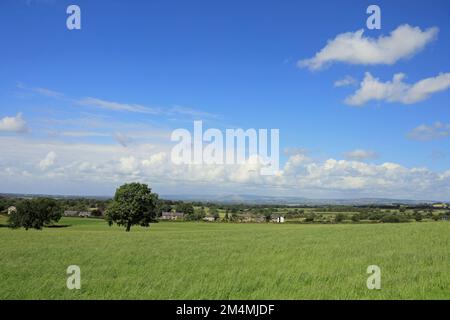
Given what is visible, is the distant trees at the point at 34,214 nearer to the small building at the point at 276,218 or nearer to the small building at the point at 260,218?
the small building at the point at 260,218

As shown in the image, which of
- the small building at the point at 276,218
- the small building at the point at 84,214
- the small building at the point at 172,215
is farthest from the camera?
the small building at the point at 84,214

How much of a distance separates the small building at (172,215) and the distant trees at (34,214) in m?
23.8

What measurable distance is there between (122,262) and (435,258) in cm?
1314

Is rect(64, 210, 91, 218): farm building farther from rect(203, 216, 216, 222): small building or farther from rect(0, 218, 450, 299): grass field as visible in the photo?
rect(0, 218, 450, 299): grass field

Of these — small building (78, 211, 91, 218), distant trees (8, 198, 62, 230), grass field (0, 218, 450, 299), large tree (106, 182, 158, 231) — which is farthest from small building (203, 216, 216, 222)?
grass field (0, 218, 450, 299)

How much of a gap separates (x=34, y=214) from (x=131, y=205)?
99.6 ft

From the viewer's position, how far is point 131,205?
194 ft

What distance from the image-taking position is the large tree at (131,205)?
59531 mm

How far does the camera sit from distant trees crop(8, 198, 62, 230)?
77.9m

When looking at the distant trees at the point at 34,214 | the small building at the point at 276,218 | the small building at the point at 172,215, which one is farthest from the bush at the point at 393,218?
the distant trees at the point at 34,214

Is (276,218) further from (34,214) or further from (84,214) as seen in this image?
(34,214)

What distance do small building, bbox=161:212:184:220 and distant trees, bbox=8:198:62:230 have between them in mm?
23771
